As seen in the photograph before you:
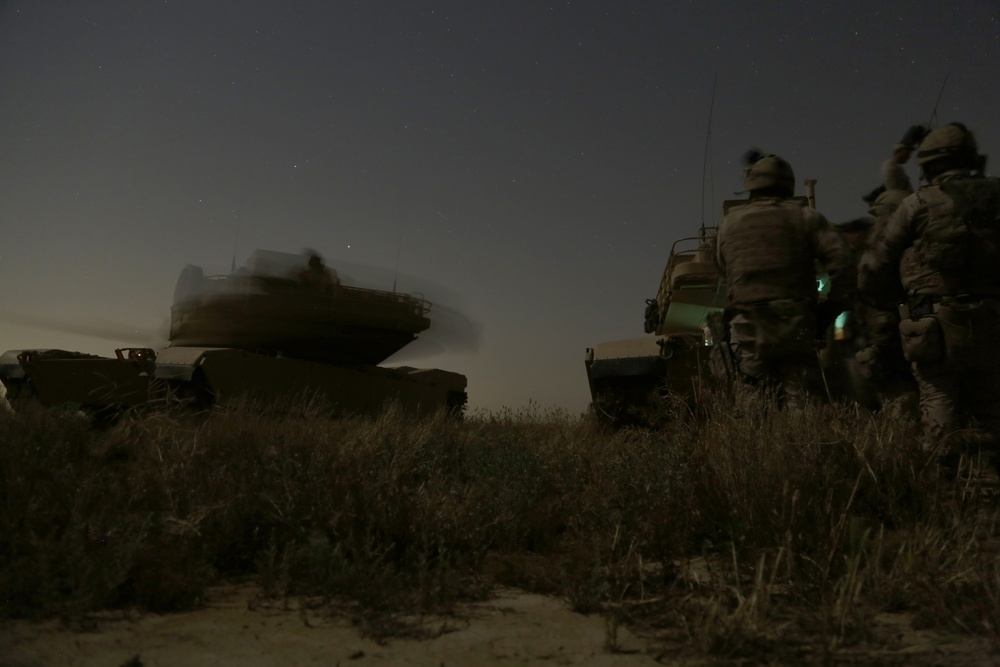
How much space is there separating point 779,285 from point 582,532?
8.48ft

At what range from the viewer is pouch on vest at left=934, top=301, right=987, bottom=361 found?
404 cm

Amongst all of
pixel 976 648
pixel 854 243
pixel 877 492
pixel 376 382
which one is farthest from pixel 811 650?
pixel 376 382

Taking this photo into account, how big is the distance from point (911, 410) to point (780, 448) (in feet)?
7.34

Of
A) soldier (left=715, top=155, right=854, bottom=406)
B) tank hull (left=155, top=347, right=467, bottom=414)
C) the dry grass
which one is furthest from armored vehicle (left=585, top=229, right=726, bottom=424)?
tank hull (left=155, top=347, right=467, bottom=414)

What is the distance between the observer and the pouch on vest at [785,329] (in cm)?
478

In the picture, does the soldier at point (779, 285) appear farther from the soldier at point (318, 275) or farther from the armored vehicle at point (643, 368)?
the soldier at point (318, 275)

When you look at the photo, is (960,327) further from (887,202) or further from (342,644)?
(342,644)

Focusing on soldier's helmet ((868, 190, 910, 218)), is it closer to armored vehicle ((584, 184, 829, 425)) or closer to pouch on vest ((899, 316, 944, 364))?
armored vehicle ((584, 184, 829, 425))

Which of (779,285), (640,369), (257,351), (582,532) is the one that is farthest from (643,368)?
(257,351)

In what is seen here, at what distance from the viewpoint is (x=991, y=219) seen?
4.11 m

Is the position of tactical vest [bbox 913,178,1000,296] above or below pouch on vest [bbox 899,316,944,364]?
above

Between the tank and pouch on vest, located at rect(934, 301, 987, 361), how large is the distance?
20.5ft

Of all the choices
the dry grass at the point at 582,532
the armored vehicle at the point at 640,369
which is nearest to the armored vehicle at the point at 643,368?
the armored vehicle at the point at 640,369

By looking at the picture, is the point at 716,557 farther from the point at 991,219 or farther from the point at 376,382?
the point at 376,382
